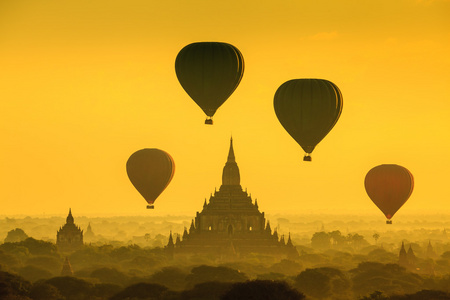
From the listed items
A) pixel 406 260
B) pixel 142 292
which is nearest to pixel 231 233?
pixel 406 260

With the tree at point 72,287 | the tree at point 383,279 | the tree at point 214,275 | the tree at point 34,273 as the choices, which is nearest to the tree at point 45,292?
the tree at point 72,287

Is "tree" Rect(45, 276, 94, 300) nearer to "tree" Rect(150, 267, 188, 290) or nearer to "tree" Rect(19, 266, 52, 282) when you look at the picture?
"tree" Rect(150, 267, 188, 290)

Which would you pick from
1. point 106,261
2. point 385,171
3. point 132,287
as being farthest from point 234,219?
point 132,287

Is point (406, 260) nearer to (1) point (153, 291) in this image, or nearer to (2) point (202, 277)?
(2) point (202, 277)

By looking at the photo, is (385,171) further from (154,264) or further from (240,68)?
(154,264)

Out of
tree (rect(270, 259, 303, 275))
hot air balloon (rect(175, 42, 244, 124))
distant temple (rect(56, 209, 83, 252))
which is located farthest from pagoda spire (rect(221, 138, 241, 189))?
hot air balloon (rect(175, 42, 244, 124))

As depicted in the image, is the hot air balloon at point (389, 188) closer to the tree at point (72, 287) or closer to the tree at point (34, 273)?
the tree at point (72, 287)
